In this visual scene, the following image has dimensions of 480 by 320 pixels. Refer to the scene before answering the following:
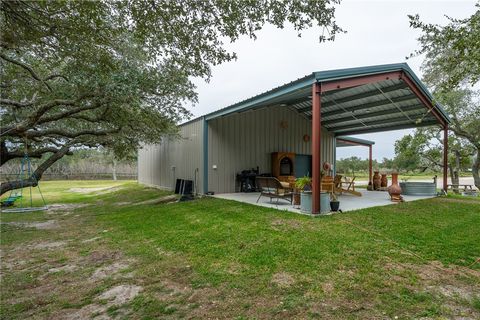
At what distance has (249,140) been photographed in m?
11.4

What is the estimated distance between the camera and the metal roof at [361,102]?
6.96m

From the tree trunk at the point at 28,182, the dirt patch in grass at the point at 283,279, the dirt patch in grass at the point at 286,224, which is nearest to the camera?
the dirt patch in grass at the point at 283,279

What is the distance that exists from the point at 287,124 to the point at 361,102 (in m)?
3.35

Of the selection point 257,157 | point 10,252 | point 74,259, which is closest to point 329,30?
point 74,259

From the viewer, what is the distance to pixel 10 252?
5.00 metres

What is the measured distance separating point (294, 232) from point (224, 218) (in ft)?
6.46

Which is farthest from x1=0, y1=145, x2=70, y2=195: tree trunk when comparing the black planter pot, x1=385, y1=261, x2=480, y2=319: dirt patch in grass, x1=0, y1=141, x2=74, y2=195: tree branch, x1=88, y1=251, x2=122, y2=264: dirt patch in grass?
x1=385, y1=261, x2=480, y2=319: dirt patch in grass

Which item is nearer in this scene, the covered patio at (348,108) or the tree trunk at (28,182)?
the covered patio at (348,108)

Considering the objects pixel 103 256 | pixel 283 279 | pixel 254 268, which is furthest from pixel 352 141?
pixel 103 256

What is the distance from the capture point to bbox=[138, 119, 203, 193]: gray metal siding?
10992 millimetres

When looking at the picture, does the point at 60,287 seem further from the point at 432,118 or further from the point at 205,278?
the point at 432,118

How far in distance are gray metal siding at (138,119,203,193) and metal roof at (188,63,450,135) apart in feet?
4.90

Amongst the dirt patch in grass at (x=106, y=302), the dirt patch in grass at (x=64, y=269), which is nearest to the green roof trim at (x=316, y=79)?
the dirt patch in grass at (x=106, y=302)

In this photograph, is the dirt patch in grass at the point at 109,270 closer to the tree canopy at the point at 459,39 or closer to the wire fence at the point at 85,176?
the tree canopy at the point at 459,39
